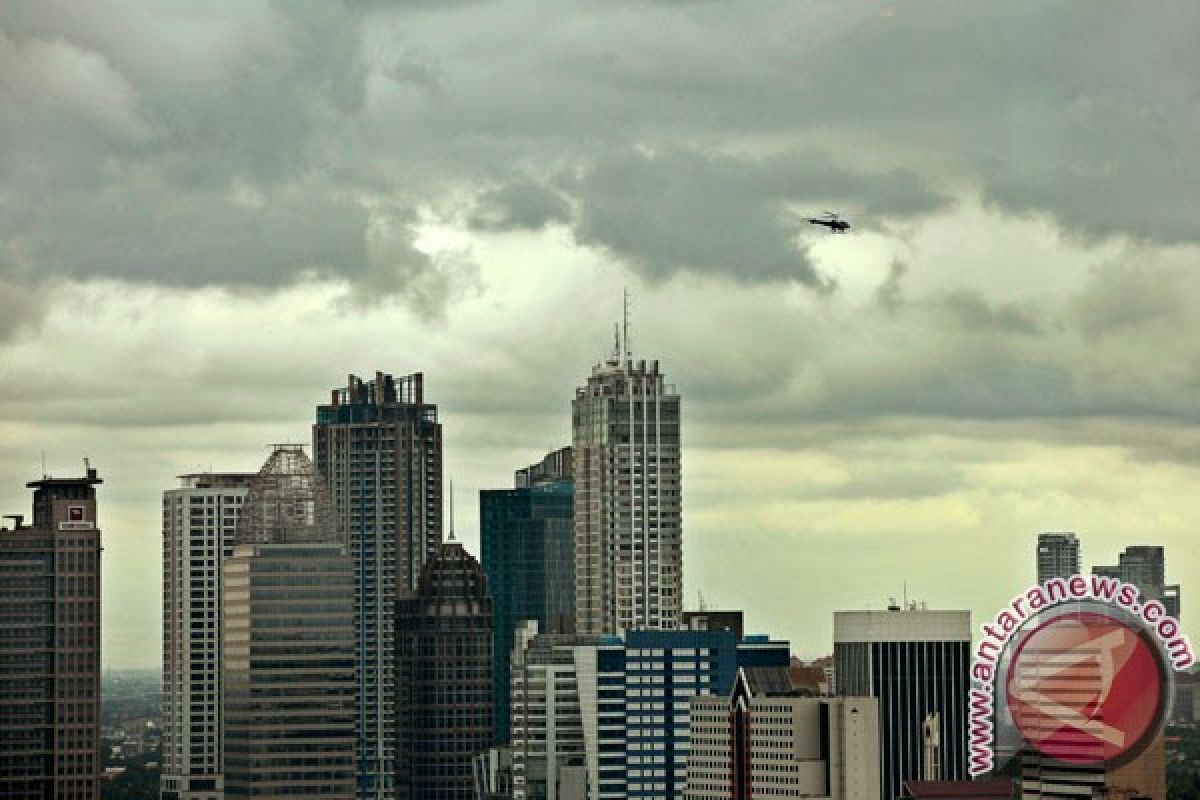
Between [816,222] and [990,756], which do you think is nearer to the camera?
[816,222]

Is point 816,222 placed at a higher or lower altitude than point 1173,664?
higher

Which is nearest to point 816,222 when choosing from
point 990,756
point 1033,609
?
point 1033,609

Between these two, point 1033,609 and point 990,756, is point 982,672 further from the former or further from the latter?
point 990,756

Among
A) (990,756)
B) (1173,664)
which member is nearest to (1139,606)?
(1173,664)

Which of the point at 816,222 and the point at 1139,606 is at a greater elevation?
the point at 816,222

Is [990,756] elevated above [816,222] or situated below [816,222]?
below

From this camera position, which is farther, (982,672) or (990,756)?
Answer: (990,756)
